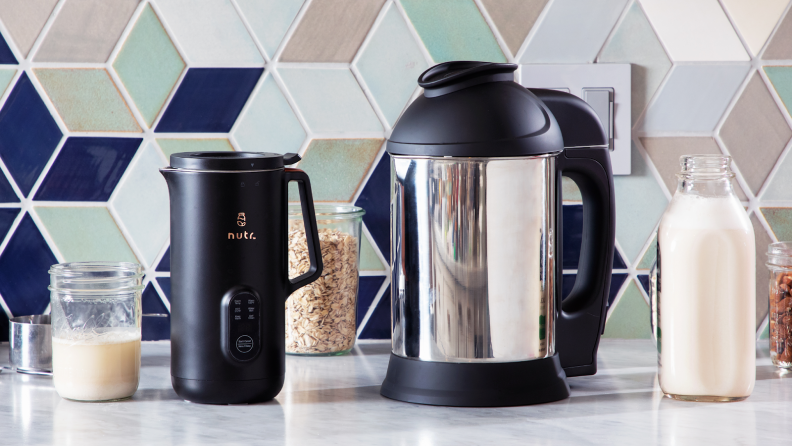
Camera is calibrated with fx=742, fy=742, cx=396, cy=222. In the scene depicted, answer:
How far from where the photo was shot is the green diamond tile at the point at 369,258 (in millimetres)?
1073

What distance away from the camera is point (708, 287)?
74cm

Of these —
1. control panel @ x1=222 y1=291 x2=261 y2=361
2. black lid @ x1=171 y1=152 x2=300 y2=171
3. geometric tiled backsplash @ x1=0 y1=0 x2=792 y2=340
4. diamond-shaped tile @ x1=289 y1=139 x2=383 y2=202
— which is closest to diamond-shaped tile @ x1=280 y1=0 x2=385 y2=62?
geometric tiled backsplash @ x1=0 y1=0 x2=792 y2=340

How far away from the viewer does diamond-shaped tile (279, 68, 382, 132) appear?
1.05 m

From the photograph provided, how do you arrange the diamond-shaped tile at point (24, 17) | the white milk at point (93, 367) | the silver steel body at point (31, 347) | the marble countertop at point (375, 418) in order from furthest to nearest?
the diamond-shaped tile at point (24, 17)
the silver steel body at point (31, 347)
the white milk at point (93, 367)
the marble countertop at point (375, 418)

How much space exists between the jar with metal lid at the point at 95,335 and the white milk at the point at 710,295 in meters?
0.57

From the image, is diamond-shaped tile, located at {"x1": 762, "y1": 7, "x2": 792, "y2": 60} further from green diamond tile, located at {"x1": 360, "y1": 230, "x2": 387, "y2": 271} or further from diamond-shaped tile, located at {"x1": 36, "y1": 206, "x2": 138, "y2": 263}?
diamond-shaped tile, located at {"x1": 36, "y1": 206, "x2": 138, "y2": 263}

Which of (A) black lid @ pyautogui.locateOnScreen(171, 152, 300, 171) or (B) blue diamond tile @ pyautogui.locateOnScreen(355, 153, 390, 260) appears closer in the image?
(A) black lid @ pyautogui.locateOnScreen(171, 152, 300, 171)

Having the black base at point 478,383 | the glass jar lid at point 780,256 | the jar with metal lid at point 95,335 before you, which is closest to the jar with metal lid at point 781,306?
the glass jar lid at point 780,256

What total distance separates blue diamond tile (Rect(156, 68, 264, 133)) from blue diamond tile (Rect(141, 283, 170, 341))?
239mm

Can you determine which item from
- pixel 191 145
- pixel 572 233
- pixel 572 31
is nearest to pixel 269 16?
pixel 191 145

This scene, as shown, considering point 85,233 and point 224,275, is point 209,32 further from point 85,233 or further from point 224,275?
point 224,275

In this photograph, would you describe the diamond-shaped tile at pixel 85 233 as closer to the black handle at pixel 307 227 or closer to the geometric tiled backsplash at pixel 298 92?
the geometric tiled backsplash at pixel 298 92

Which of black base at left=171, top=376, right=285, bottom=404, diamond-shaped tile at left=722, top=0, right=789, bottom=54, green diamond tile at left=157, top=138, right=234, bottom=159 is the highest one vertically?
diamond-shaped tile at left=722, top=0, right=789, bottom=54

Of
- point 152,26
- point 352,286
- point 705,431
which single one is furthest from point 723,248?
point 152,26
